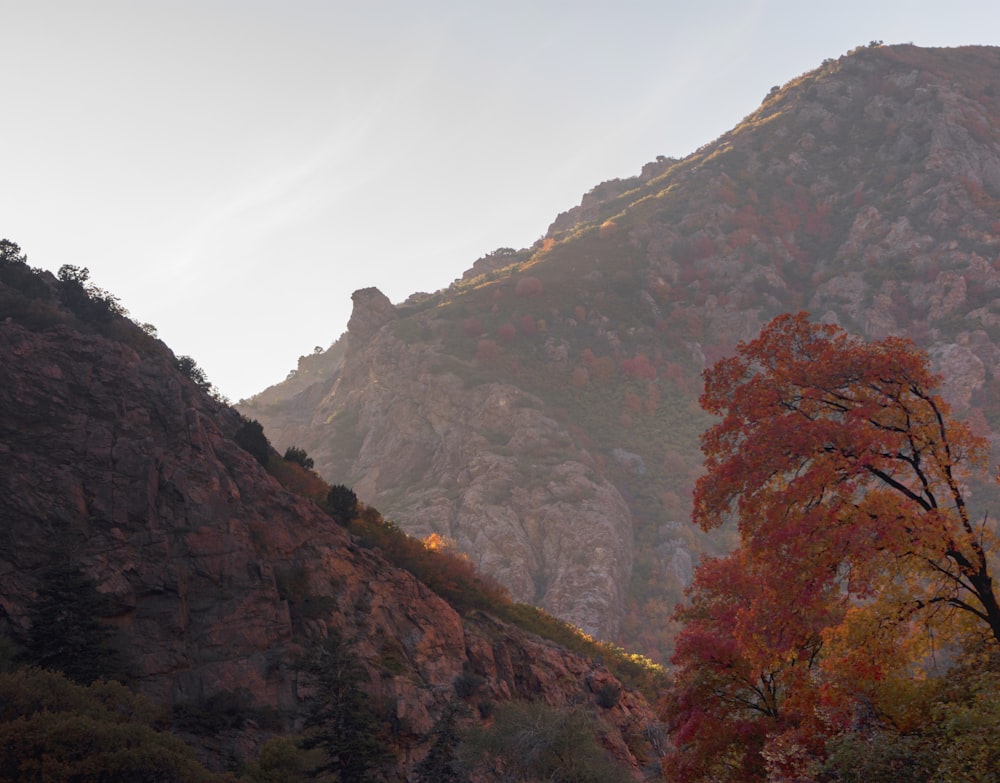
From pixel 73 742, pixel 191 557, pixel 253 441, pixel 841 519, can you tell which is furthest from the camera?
pixel 253 441

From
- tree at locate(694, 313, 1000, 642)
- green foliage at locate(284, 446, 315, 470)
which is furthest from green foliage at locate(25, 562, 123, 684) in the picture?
green foliage at locate(284, 446, 315, 470)

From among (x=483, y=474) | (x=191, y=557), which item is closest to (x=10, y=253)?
(x=191, y=557)

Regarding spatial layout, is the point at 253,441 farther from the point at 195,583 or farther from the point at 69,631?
the point at 69,631

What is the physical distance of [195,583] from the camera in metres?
23.9

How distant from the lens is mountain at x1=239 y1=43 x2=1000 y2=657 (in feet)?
242

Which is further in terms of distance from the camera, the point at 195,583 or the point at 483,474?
the point at 483,474

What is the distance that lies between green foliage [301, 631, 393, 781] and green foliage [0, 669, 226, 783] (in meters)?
3.61

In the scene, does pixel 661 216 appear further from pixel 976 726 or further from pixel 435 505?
pixel 976 726

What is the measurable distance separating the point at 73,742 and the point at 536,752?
43.1 ft

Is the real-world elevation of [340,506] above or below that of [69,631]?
above

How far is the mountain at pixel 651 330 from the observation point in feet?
242

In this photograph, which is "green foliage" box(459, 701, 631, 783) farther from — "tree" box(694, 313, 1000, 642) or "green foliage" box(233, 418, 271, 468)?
"green foliage" box(233, 418, 271, 468)

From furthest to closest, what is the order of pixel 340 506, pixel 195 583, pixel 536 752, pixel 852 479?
pixel 340 506, pixel 195 583, pixel 536 752, pixel 852 479

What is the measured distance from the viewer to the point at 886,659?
13156mm
